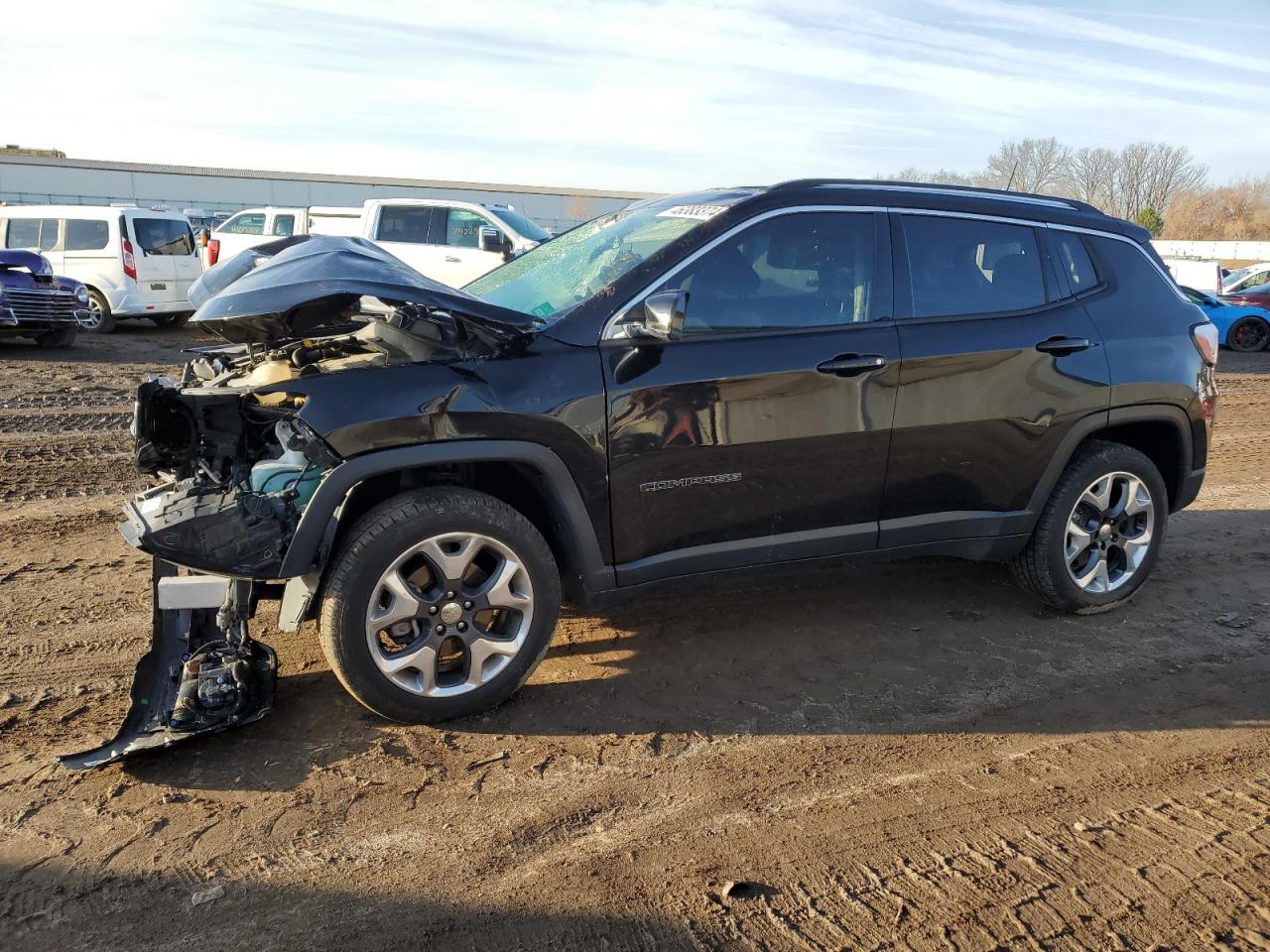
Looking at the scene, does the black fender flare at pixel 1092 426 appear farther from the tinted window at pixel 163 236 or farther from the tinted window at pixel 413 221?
the tinted window at pixel 163 236

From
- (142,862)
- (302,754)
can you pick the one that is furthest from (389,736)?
(142,862)

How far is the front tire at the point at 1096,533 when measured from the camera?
4715 millimetres

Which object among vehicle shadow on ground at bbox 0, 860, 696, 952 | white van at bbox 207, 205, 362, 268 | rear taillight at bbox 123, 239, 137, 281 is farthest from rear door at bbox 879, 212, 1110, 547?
rear taillight at bbox 123, 239, 137, 281

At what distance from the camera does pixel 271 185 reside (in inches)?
2314

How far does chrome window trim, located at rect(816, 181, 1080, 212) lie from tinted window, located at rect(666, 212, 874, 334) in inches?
7.4

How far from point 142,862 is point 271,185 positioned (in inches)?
2455

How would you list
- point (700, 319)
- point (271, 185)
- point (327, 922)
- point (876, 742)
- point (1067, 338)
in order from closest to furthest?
point (327, 922) → point (876, 742) → point (700, 319) → point (1067, 338) → point (271, 185)

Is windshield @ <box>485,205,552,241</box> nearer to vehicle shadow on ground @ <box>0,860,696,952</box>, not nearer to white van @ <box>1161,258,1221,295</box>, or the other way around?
vehicle shadow on ground @ <box>0,860,696,952</box>

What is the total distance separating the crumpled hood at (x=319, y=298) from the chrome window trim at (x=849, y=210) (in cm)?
36

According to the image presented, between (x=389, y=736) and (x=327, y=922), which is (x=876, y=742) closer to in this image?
(x=389, y=736)

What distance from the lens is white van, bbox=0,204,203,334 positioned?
48.9ft

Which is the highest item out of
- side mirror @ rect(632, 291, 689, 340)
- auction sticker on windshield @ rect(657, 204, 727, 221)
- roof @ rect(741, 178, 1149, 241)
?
roof @ rect(741, 178, 1149, 241)

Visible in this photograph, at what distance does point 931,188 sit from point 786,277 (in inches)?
40.5

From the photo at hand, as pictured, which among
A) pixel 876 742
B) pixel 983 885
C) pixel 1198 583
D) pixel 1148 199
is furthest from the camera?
pixel 1148 199
